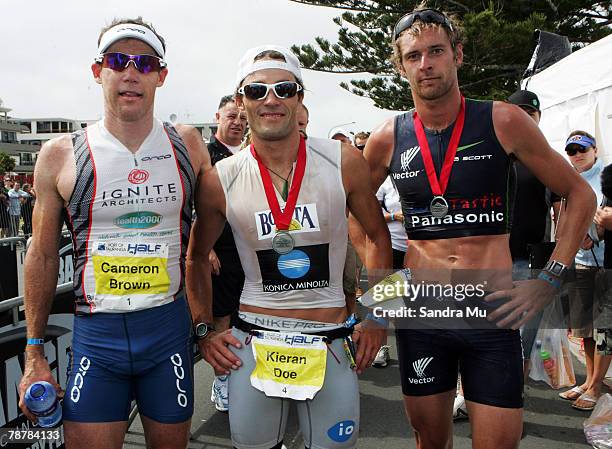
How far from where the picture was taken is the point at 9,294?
4906mm

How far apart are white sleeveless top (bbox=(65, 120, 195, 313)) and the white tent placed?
4.71 meters

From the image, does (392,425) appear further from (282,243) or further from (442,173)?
(282,243)

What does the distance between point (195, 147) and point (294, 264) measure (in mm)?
788

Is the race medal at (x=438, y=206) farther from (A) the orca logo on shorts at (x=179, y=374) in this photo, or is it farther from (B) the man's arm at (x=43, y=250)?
(B) the man's arm at (x=43, y=250)

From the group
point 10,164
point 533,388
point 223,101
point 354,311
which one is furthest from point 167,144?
point 10,164

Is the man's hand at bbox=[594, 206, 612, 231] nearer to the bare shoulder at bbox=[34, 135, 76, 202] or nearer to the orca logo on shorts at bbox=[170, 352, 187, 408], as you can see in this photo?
the orca logo on shorts at bbox=[170, 352, 187, 408]

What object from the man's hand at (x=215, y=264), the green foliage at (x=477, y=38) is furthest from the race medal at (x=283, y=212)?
the green foliage at (x=477, y=38)

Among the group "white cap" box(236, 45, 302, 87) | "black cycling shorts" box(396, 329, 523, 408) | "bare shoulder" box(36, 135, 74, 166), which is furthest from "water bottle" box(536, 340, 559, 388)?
"bare shoulder" box(36, 135, 74, 166)

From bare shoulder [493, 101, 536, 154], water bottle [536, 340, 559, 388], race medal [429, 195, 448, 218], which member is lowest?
water bottle [536, 340, 559, 388]

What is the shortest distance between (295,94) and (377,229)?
67 cm

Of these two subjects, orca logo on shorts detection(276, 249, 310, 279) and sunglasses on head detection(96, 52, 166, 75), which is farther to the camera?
sunglasses on head detection(96, 52, 166, 75)

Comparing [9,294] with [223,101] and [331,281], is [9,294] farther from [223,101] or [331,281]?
[331,281]

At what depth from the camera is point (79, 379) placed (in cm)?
232

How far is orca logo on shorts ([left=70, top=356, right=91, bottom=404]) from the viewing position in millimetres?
2303
